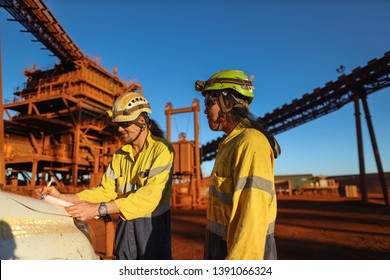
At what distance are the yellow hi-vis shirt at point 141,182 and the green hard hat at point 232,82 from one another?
662mm

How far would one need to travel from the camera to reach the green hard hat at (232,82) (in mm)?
1644

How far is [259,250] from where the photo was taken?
3.73 feet

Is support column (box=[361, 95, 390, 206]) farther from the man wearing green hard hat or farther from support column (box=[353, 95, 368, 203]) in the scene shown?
the man wearing green hard hat

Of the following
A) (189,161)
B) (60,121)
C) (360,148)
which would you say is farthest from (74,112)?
(360,148)

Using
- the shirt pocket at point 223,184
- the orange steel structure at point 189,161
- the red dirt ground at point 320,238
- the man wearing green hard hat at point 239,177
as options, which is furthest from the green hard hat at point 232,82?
the orange steel structure at point 189,161

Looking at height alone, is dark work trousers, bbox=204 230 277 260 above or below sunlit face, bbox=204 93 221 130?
below

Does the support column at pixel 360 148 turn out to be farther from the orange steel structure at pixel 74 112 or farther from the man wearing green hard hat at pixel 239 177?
the man wearing green hard hat at pixel 239 177

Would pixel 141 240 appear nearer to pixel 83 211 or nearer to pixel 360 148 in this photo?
pixel 83 211

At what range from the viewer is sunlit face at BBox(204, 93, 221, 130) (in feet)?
5.58

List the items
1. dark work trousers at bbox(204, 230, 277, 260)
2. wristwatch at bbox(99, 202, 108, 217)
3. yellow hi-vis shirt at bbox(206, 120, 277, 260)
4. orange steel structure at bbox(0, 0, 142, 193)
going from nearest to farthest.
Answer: yellow hi-vis shirt at bbox(206, 120, 277, 260) → dark work trousers at bbox(204, 230, 277, 260) → wristwatch at bbox(99, 202, 108, 217) → orange steel structure at bbox(0, 0, 142, 193)

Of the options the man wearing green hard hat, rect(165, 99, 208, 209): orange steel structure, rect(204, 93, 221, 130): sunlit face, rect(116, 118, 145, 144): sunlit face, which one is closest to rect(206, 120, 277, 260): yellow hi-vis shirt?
the man wearing green hard hat

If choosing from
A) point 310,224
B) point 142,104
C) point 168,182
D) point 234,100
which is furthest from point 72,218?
point 310,224

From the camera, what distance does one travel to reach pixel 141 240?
76.0 inches

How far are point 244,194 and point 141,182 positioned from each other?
3.32ft
